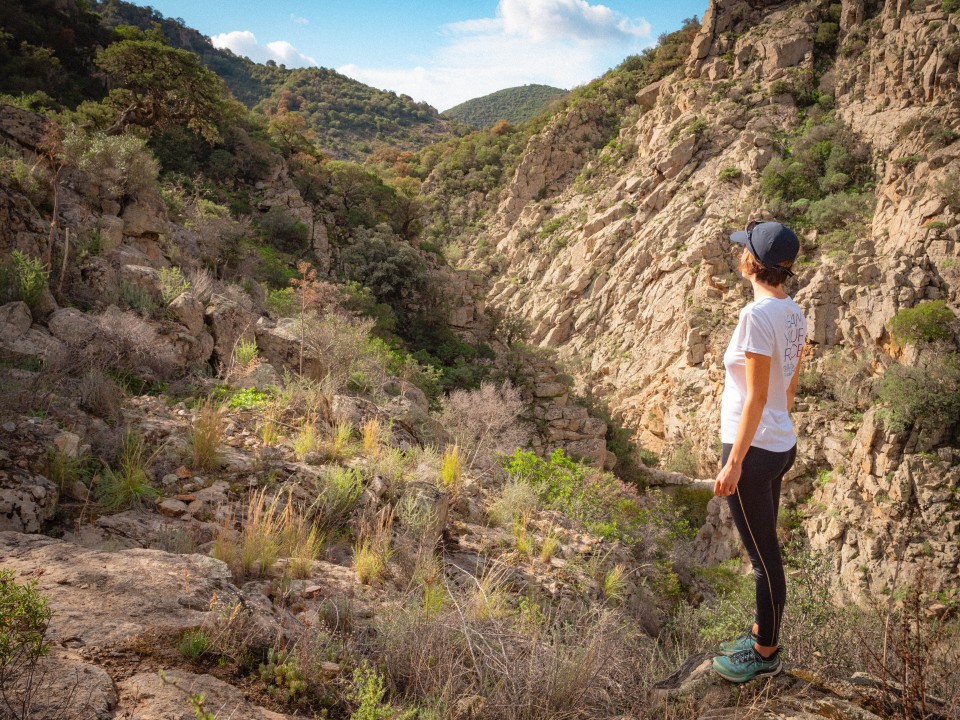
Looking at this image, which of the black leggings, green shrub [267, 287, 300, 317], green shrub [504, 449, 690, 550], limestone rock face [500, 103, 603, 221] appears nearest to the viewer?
the black leggings

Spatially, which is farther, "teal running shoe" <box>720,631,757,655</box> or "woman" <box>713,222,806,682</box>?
"teal running shoe" <box>720,631,757,655</box>

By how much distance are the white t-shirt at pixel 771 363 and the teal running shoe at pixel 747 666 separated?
0.88 meters

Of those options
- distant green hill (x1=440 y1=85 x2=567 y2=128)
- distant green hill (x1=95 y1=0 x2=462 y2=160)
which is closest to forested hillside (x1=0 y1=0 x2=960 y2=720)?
distant green hill (x1=95 y1=0 x2=462 y2=160)

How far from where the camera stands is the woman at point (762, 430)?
200 centimetres

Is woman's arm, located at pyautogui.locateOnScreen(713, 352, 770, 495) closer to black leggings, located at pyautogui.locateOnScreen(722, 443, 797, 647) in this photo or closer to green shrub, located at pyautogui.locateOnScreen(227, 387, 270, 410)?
black leggings, located at pyautogui.locateOnScreen(722, 443, 797, 647)

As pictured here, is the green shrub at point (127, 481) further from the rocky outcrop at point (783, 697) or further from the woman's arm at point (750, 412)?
the woman's arm at point (750, 412)

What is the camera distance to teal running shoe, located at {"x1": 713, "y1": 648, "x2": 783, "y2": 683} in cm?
206

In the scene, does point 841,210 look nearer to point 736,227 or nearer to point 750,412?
point 736,227

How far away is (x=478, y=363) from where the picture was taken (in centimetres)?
1559

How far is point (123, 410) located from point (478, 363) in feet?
38.6

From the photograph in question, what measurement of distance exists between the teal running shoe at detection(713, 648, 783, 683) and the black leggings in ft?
0.22

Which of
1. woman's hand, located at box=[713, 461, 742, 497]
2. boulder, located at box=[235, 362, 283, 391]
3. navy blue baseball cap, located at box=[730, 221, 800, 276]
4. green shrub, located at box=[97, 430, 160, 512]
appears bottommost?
green shrub, located at box=[97, 430, 160, 512]

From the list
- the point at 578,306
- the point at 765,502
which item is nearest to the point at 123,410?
the point at 765,502

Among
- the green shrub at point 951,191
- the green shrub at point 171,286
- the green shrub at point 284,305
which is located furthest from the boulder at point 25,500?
the green shrub at point 951,191
